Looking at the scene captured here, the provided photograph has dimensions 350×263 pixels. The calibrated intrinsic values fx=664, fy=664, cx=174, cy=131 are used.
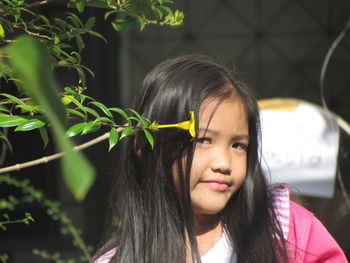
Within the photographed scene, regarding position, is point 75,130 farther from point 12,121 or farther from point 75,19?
point 75,19

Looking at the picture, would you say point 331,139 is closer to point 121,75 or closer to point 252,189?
point 252,189

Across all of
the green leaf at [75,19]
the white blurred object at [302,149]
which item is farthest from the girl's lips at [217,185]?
the white blurred object at [302,149]

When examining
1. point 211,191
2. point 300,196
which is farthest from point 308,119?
point 211,191

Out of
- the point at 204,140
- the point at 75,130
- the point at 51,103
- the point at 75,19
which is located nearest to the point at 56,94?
the point at 51,103

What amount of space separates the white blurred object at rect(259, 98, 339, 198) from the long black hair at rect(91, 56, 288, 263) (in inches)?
27.2

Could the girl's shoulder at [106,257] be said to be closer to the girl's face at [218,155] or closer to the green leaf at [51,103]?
the girl's face at [218,155]

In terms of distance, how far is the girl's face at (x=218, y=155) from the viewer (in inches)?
46.9

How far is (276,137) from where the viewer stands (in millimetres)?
2066

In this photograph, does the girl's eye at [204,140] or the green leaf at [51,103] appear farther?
the girl's eye at [204,140]

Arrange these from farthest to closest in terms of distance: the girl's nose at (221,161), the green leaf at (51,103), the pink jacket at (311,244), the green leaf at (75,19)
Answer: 1. the pink jacket at (311,244)
2. the girl's nose at (221,161)
3. the green leaf at (75,19)
4. the green leaf at (51,103)

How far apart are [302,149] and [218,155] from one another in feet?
3.15

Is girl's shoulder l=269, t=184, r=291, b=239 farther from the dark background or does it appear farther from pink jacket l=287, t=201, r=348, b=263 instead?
the dark background

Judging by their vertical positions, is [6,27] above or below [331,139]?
above

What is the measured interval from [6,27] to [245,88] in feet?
1.74
